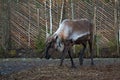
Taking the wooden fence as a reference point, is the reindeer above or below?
below

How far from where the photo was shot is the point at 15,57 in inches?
621

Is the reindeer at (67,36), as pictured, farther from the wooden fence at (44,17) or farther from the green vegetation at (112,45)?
the wooden fence at (44,17)

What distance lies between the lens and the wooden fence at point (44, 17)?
634 inches

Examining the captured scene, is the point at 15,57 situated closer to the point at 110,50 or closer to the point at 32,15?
the point at 32,15

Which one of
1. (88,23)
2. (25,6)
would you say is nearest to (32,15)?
(25,6)

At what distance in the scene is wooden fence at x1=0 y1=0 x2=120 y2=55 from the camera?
16.1m

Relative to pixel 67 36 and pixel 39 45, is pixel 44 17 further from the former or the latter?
pixel 67 36

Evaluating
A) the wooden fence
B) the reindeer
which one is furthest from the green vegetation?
the reindeer

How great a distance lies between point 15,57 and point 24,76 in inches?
270

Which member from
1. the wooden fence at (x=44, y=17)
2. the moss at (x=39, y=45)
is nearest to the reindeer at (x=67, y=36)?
the moss at (x=39, y=45)

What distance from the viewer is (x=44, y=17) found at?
53.6 feet

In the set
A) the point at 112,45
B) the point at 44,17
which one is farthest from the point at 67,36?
the point at 44,17

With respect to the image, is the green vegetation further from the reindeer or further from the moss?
the reindeer

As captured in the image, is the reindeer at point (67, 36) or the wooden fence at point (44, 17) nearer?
the reindeer at point (67, 36)
